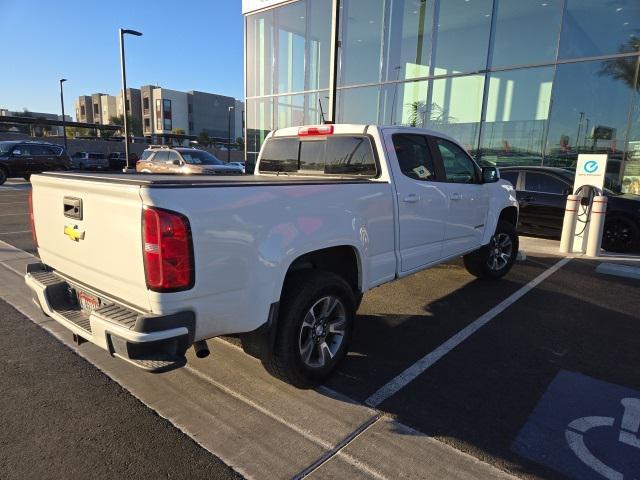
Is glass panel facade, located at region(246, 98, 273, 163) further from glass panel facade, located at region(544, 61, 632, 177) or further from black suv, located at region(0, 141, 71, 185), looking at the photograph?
glass panel facade, located at region(544, 61, 632, 177)

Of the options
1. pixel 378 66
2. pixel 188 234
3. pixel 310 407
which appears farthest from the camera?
pixel 378 66

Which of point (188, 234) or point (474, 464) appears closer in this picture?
point (188, 234)

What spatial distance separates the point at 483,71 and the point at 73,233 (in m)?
14.5

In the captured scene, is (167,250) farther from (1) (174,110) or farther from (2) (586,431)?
(1) (174,110)

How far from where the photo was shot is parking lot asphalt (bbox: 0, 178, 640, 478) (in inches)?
100.0

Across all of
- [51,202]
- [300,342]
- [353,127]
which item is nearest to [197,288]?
[300,342]

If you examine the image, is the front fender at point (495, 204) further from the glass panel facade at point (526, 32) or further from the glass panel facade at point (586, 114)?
the glass panel facade at point (526, 32)

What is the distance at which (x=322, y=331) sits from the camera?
10.7ft

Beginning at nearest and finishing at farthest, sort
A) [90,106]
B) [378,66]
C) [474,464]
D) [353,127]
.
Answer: [474,464] < [353,127] < [378,66] < [90,106]

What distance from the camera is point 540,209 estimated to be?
898 centimetres

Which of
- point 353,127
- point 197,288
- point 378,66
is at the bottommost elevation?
point 197,288

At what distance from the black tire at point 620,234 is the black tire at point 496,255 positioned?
11.4 feet

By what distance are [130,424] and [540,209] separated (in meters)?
8.69

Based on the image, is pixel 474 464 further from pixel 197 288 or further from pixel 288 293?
pixel 197 288
